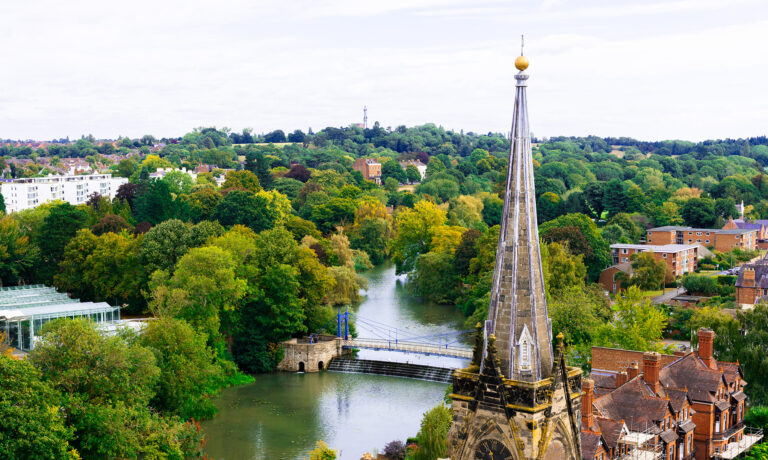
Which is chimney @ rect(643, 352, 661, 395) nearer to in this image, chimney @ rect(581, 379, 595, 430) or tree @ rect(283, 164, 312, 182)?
chimney @ rect(581, 379, 595, 430)

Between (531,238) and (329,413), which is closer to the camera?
(531,238)

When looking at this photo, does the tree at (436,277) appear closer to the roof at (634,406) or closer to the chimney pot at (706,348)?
the chimney pot at (706,348)

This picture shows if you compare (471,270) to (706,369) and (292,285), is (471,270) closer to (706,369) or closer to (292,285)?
(292,285)

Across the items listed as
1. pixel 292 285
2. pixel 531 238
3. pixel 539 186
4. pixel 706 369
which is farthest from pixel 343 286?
pixel 539 186

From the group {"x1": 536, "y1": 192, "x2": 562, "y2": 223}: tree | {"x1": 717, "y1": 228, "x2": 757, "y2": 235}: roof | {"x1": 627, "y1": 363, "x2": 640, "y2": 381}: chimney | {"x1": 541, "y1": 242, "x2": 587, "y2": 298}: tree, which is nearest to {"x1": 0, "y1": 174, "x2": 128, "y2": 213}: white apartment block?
{"x1": 536, "y1": 192, "x2": 562, "y2": 223}: tree

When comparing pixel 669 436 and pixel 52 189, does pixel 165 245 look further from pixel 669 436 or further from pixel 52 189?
pixel 52 189

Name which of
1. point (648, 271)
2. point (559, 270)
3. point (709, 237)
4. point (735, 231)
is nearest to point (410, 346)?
point (559, 270)

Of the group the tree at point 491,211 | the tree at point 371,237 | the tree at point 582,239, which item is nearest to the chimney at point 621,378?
the tree at point 582,239
